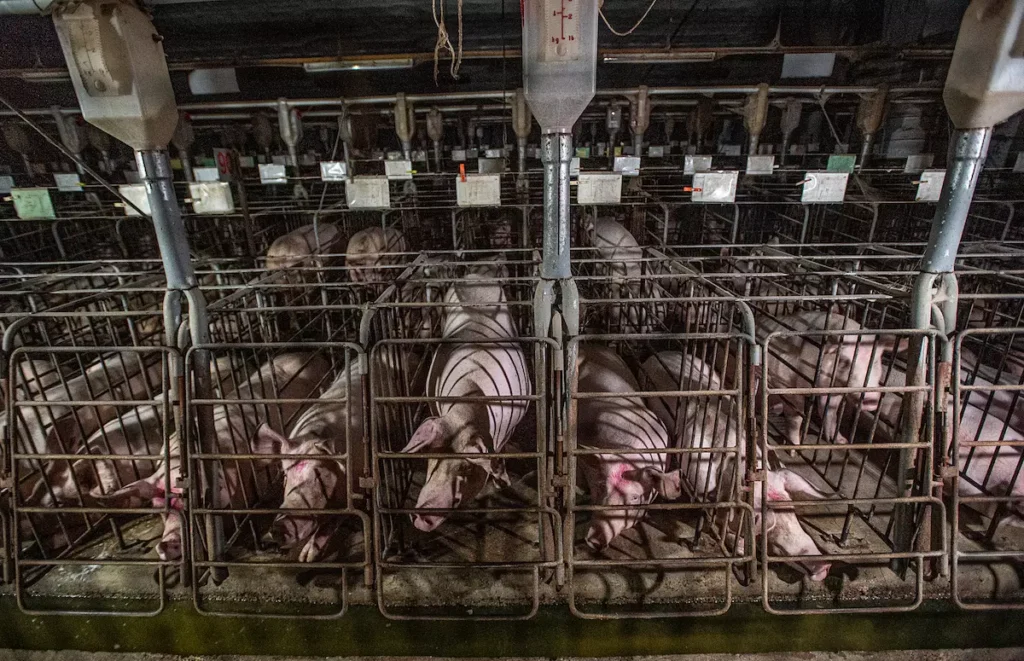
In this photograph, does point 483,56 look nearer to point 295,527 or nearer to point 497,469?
point 497,469

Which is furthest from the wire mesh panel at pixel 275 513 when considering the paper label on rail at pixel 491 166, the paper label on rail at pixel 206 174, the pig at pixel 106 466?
the paper label on rail at pixel 491 166

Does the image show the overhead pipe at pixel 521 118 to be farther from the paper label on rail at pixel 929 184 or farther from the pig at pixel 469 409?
the paper label on rail at pixel 929 184

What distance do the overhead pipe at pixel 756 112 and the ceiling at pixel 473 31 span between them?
239 centimetres

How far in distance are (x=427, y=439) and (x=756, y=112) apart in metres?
7.60

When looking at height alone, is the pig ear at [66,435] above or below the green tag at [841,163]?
below

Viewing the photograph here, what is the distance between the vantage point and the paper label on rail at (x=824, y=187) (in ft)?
16.9

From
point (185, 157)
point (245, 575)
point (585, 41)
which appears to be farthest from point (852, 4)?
point (245, 575)

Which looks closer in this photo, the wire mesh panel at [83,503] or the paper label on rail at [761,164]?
the wire mesh panel at [83,503]

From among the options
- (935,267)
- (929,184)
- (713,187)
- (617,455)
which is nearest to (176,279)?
(617,455)

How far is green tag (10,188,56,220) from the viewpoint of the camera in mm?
4715

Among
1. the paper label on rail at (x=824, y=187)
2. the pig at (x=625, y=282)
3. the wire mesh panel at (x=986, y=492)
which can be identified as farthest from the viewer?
the pig at (x=625, y=282)

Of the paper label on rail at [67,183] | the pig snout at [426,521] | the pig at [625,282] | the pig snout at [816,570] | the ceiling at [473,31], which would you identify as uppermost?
the ceiling at [473,31]

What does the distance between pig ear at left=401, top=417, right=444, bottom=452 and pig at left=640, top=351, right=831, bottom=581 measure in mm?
1781

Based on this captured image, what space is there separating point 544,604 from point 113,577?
300 cm
